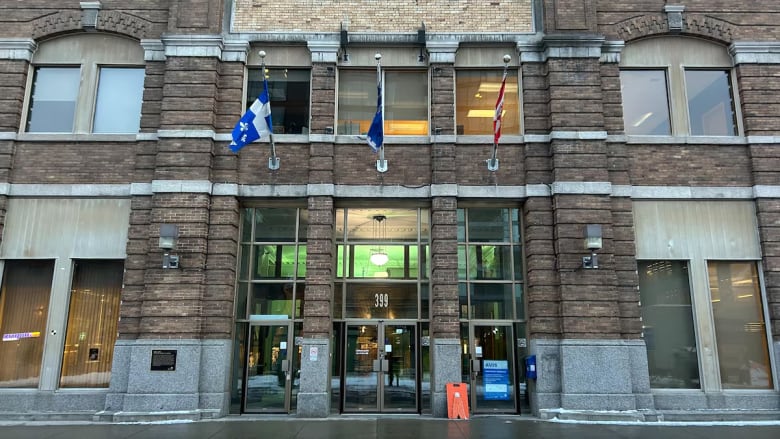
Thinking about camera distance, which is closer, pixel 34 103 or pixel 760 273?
pixel 760 273

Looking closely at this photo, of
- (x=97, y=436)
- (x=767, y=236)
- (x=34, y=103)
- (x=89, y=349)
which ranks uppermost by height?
(x=34, y=103)

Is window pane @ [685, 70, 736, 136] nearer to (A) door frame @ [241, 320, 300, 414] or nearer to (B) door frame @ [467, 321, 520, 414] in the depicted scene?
(B) door frame @ [467, 321, 520, 414]

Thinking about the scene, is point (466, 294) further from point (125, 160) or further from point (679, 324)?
point (125, 160)

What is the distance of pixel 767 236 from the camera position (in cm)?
1348

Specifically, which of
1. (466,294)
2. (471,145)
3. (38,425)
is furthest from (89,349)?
(471,145)

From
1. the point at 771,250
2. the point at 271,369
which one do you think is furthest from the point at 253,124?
the point at 771,250

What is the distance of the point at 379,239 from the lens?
46.3 ft

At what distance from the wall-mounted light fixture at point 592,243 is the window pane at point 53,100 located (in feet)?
44.5

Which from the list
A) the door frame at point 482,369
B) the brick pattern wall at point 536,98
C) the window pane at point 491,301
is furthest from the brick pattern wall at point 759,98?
the door frame at point 482,369

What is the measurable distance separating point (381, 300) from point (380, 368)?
1.68 meters

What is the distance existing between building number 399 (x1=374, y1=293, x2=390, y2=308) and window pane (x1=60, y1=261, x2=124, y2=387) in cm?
653

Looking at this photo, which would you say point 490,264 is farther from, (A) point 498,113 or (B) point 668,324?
(B) point 668,324

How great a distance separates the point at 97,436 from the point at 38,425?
243cm

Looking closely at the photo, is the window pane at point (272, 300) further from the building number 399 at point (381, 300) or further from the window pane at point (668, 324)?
the window pane at point (668, 324)
